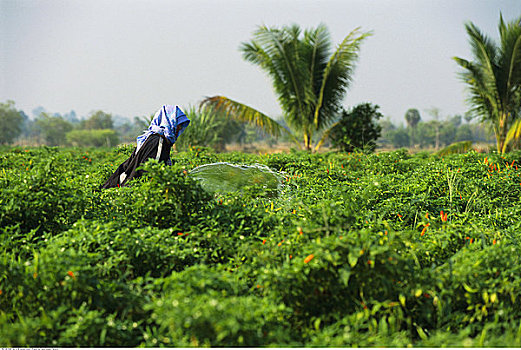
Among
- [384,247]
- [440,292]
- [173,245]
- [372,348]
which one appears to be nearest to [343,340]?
[372,348]

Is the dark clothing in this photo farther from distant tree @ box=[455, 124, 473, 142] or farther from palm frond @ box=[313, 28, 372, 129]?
distant tree @ box=[455, 124, 473, 142]

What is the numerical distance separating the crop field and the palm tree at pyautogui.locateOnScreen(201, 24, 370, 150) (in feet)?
29.1

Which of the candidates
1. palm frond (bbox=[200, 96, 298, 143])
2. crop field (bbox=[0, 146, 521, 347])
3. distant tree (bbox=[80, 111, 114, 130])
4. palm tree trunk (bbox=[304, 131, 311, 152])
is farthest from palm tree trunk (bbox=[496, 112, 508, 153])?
distant tree (bbox=[80, 111, 114, 130])

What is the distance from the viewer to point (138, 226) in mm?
2723

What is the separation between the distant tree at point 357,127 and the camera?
12.2 m

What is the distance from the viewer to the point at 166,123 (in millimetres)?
4250

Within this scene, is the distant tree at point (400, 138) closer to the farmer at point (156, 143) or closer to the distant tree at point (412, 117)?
the distant tree at point (412, 117)

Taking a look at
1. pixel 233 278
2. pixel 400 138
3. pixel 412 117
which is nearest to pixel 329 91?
pixel 233 278

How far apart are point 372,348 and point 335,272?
0.39 m

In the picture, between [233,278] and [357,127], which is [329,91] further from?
[233,278]

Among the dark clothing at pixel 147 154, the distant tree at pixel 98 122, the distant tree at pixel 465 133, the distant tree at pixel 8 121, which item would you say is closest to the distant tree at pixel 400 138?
the distant tree at pixel 465 133

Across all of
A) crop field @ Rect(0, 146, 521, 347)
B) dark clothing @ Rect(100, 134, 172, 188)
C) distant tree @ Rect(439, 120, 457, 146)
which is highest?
distant tree @ Rect(439, 120, 457, 146)

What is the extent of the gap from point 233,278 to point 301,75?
34.1 feet

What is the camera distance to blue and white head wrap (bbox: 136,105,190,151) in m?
4.19
